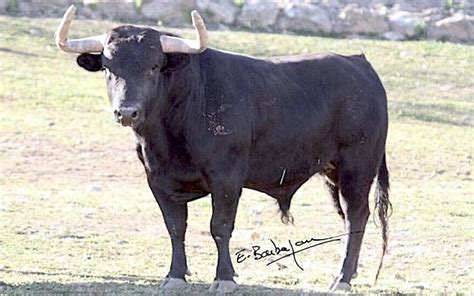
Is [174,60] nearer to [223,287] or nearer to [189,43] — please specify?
[189,43]

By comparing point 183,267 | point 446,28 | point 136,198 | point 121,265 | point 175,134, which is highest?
point 175,134

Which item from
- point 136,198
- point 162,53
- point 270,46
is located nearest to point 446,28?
point 270,46

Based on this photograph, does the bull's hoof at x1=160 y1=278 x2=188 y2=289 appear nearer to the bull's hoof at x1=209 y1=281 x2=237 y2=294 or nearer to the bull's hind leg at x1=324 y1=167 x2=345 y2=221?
the bull's hoof at x1=209 y1=281 x2=237 y2=294

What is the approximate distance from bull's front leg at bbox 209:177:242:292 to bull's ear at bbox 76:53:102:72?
4.19 feet

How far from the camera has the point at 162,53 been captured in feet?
36.1

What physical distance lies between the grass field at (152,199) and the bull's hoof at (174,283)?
0.29 feet

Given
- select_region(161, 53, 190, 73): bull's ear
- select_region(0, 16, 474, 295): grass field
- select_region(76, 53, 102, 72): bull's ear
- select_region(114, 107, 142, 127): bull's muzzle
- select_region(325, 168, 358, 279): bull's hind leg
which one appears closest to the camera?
select_region(114, 107, 142, 127): bull's muzzle

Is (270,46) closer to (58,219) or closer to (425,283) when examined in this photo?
(58,219)

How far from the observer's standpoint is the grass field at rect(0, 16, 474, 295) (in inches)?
517

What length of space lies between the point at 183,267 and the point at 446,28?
→ 68.2 feet

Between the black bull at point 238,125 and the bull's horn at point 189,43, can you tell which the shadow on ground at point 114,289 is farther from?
the bull's horn at point 189,43

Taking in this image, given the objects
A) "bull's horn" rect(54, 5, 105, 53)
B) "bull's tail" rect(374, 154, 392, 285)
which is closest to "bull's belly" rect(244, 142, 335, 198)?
"bull's tail" rect(374, 154, 392, 285)

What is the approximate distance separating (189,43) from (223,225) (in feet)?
4.68
